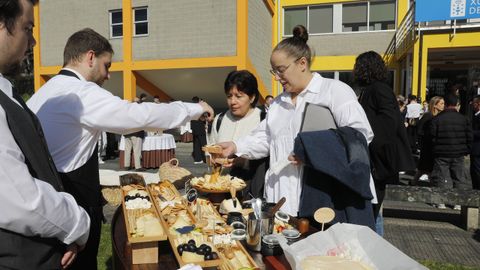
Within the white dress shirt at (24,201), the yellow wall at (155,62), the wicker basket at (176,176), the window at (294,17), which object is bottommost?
the wicker basket at (176,176)

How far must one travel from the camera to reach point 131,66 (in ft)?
47.8

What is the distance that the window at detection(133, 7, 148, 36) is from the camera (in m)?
14.6

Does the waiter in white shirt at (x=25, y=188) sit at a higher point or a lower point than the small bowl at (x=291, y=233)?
higher

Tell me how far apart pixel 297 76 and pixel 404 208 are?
4.30 m

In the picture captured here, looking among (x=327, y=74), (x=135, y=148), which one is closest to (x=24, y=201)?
(x=135, y=148)

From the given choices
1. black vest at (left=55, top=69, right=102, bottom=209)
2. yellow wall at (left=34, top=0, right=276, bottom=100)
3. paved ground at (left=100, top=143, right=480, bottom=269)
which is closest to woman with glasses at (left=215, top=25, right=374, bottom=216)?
black vest at (left=55, top=69, right=102, bottom=209)

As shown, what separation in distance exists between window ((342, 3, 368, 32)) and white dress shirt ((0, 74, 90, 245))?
53.3 feet

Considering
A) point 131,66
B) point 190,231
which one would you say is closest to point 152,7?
point 131,66

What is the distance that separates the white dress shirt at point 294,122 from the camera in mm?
1950

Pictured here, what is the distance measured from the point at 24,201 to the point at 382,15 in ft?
54.6

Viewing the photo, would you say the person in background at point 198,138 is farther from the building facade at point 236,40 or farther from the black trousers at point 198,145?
the building facade at point 236,40

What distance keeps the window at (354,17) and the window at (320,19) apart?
0.58 metres

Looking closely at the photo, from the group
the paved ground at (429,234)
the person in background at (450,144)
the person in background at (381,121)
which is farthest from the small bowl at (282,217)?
the person in background at (450,144)

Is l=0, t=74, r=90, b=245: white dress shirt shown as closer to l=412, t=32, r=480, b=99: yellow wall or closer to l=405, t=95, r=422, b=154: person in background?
l=405, t=95, r=422, b=154: person in background
